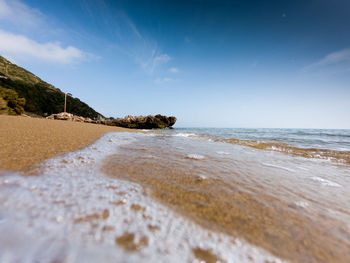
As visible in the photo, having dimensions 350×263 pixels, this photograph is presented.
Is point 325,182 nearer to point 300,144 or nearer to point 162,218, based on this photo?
point 162,218

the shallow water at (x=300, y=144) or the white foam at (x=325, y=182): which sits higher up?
the shallow water at (x=300, y=144)

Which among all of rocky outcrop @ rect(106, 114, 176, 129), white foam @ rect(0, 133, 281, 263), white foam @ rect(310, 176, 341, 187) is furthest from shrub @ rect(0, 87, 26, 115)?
white foam @ rect(310, 176, 341, 187)

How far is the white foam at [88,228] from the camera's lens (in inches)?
32.5

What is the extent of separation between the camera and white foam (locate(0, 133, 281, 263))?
2.71 feet

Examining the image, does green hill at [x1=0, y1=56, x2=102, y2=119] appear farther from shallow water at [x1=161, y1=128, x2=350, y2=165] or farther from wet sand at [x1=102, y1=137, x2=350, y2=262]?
wet sand at [x1=102, y1=137, x2=350, y2=262]

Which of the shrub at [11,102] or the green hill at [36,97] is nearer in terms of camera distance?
the shrub at [11,102]

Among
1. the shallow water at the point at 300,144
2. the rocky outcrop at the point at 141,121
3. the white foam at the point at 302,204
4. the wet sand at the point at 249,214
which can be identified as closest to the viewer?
the wet sand at the point at 249,214

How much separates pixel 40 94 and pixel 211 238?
158 feet

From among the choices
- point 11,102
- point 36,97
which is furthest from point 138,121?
point 36,97

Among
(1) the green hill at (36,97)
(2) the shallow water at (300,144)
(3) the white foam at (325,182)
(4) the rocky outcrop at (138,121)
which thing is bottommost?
(3) the white foam at (325,182)

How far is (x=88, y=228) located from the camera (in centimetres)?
A: 100

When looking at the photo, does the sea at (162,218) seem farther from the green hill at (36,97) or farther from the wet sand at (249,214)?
the green hill at (36,97)

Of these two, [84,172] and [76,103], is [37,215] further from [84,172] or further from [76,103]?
[76,103]

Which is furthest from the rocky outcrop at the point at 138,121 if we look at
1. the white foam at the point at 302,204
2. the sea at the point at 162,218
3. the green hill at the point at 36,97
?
the white foam at the point at 302,204
